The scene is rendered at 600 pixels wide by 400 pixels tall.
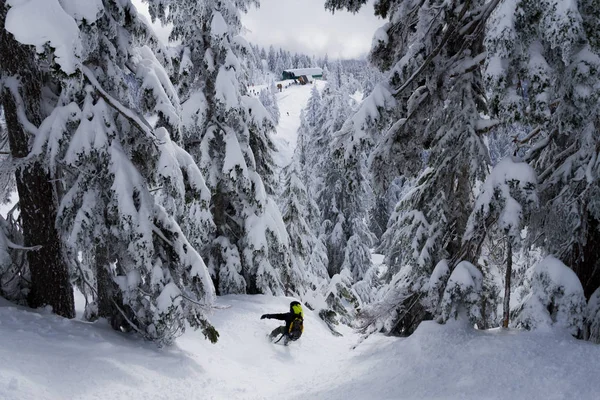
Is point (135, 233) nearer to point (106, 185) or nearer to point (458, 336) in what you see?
point (106, 185)

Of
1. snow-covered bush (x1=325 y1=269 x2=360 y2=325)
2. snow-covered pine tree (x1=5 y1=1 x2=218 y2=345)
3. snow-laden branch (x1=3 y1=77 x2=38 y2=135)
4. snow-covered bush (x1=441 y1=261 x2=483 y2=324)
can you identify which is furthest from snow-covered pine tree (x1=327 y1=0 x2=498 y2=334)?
snow-covered bush (x1=325 y1=269 x2=360 y2=325)

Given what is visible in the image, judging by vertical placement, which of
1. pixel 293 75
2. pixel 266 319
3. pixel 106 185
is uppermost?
Result: pixel 293 75

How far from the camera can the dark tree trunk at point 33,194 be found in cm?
668

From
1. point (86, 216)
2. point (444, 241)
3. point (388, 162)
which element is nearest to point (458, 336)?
point (444, 241)

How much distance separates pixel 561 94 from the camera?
5.07 meters

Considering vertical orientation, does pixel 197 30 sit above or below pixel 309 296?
above

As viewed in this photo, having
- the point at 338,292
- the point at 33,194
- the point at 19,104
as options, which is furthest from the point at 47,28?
the point at 338,292

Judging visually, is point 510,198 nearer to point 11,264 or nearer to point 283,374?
point 283,374

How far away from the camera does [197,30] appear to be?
13500 millimetres

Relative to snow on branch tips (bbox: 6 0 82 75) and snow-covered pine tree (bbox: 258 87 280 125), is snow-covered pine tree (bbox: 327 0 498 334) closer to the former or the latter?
snow on branch tips (bbox: 6 0 82 75)

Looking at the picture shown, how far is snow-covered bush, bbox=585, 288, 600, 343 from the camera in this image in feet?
17.8

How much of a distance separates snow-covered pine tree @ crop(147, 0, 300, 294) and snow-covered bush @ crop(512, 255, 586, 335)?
9.04 meters

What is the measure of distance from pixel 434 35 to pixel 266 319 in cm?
862

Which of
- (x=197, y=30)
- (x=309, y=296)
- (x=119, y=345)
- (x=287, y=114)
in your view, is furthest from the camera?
(x=287, y=114)
